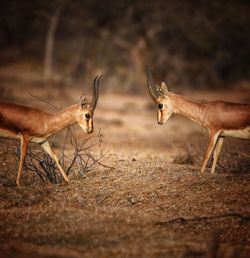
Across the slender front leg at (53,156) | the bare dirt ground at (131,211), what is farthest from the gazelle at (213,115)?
the slender front leg at (53,156)

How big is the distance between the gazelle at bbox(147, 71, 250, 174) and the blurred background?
1260 centimetres

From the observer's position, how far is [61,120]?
8.15 m

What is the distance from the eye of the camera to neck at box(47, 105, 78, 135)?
26.5 ft

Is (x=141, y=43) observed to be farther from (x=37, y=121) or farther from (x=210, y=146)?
(x=37, y=121)

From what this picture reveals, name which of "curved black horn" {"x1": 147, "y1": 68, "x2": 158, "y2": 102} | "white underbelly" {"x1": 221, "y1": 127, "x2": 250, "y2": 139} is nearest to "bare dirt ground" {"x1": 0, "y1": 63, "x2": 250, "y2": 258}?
"white underbelly" {"x1": 221, "y1": 127, "x2": 250, "y2": 139}

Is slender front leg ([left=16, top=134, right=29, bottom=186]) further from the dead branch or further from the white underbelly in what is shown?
the white underbelly

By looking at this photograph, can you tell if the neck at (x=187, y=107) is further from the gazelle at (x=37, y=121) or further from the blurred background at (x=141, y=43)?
the blurred background at (x=141, y=43)

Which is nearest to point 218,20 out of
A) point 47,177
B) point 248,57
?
point 248,57

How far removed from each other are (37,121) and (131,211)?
233 centimetres

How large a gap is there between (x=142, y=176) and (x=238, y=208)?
1953 mm

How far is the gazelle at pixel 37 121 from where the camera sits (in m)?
7.80

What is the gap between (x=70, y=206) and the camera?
22.5 ft

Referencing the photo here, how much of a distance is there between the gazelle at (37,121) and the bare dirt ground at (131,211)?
0.74 metres

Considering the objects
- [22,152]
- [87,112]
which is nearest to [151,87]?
[87,112]
